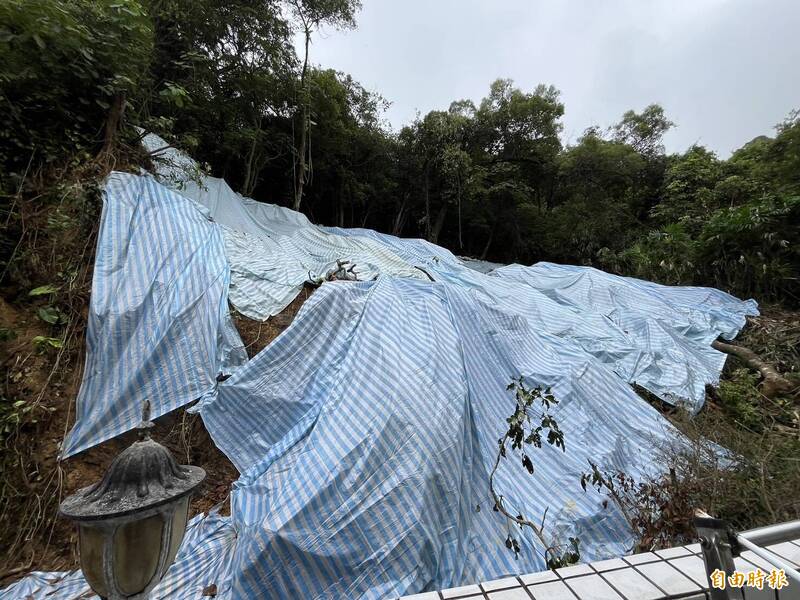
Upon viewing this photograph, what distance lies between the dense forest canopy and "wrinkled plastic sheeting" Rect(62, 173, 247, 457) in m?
0.67

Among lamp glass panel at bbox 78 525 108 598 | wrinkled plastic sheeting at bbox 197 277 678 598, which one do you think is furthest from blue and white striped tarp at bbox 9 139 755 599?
lamp glass panel at bbox 78 525 108 598

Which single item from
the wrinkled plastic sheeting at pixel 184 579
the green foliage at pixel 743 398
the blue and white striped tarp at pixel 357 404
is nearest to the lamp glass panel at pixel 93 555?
the blue and white striped tarp at pixel 357 404

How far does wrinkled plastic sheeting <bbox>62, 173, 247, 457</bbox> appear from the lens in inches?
80.7

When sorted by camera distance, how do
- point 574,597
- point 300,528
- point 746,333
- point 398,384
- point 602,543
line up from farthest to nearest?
point 746,333 < point 398,384 < point 602,543 < point 300,528 < point 574,597

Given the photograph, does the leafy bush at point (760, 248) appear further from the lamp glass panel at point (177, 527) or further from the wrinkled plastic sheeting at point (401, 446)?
the lamp glass panel at point (177, 527)

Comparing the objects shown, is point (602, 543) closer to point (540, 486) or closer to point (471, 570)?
point (540, 486)

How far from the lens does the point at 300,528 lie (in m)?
1.44

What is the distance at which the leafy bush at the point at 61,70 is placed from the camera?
2320mm

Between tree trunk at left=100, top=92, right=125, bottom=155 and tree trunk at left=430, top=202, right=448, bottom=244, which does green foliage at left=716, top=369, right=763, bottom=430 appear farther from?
tree trunk at left=430, top=202, right=448, bottom=244

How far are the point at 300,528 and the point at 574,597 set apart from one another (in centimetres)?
113

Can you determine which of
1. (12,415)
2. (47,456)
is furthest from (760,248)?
(12,415)

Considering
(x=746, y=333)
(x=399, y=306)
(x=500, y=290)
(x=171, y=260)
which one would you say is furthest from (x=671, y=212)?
(x=171, y=260)

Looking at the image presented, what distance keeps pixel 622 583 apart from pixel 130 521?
Result: 1.12 meters

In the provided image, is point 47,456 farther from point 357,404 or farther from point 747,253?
point 747,253
